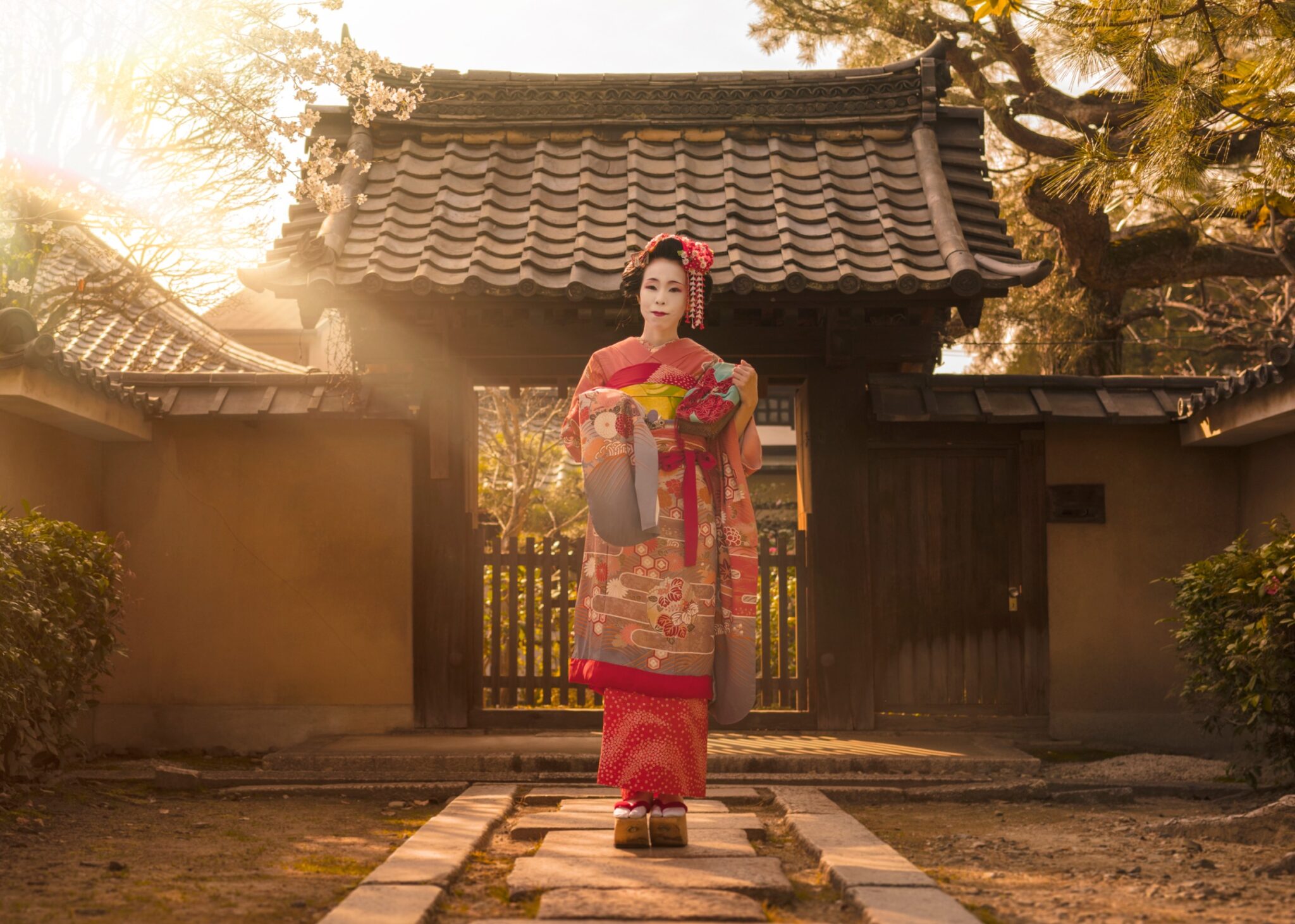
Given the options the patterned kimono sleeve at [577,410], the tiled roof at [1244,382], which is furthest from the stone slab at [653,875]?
the tiled roof at [1244,382]

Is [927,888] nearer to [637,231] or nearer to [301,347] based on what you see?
[637,231]

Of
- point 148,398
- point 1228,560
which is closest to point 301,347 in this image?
point 148,398

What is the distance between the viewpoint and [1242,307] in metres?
14.9

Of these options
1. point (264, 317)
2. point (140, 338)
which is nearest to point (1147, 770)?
point (140, 338)

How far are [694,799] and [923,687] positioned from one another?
247cm

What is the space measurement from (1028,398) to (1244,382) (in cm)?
129

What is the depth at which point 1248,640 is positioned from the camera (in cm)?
545

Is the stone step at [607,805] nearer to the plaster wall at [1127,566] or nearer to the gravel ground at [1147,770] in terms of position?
the gravel ground at [1147,770]

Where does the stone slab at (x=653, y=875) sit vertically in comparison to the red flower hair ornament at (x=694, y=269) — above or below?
below

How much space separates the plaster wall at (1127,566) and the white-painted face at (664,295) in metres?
3.77

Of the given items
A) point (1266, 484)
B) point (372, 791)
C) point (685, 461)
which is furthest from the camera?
point (1266, 484)

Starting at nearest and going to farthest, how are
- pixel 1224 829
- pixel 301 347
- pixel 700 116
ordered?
1. pixel 1224 829
2. pixel 700 116
3. pixel 301 347

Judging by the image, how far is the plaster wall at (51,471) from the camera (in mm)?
6543

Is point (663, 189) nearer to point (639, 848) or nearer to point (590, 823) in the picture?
point (590, 823)
